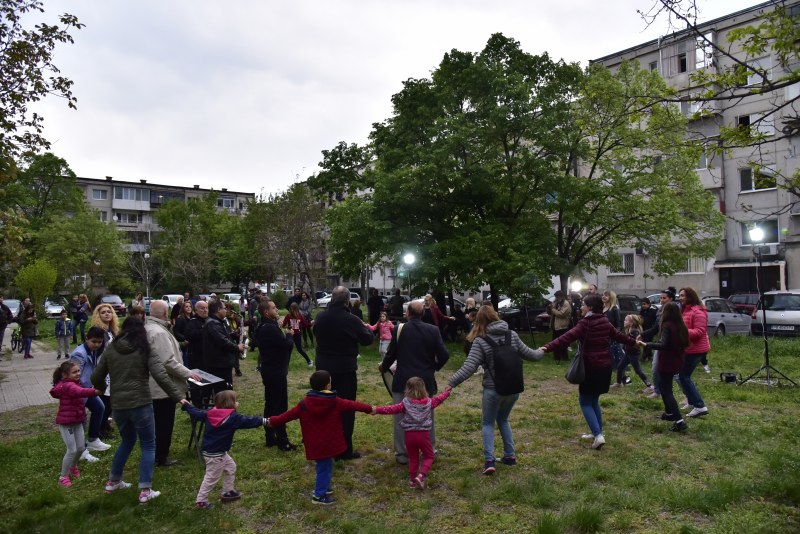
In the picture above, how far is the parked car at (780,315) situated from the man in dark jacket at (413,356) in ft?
51.6

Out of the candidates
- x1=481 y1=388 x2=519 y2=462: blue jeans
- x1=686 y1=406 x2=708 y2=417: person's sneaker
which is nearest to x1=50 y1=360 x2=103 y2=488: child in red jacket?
x1=481 y1=388 x2=519 y2=462: blue jeans

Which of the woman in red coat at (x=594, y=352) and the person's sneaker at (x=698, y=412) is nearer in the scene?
the woman in red coat at (x=594, y=352)

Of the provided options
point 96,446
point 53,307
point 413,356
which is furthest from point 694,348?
point 53,307

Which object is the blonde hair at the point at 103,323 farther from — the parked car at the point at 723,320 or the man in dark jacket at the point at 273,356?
the parked car at the point at 723,320

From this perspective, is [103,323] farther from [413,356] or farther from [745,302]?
[745,302]

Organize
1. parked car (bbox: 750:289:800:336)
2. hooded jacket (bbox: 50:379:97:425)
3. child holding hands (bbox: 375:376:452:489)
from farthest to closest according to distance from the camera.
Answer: parked car (bbox: 750:289:800:336) < hooded jacket (bbox: 50:379:97:425) < child holding hands (bbox: 375:376:452:489)

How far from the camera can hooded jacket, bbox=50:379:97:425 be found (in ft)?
18.9

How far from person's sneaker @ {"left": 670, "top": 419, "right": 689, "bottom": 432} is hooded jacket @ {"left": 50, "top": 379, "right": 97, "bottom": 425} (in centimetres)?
699

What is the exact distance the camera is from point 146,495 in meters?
5.25

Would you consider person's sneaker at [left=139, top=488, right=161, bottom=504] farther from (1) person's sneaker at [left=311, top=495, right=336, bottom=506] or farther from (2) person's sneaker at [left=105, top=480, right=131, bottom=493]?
(1) person's sneaker at [left=311, top=495, right=336, bottom=506]

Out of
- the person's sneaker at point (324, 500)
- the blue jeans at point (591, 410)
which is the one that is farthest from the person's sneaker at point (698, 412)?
the person's sneaker at point (324, 500)

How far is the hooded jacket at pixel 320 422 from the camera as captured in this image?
512 cm

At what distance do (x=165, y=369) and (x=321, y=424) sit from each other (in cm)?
166

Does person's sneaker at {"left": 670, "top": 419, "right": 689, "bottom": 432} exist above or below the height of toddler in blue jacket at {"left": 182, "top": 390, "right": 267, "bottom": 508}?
below
